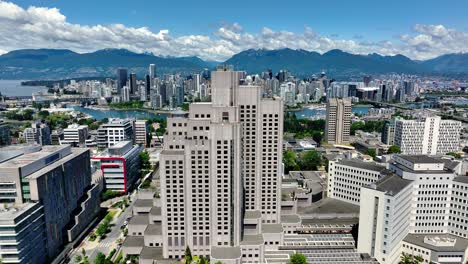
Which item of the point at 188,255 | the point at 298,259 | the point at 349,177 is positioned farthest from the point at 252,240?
the point at 349,177

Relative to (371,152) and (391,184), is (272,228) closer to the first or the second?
(391,184)

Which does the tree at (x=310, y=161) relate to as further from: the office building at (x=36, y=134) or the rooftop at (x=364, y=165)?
the office building at (x=36, y=134)

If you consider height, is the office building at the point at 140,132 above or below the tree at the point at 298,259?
above

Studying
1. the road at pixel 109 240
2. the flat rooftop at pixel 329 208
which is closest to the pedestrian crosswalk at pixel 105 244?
the road at pixel 109 240

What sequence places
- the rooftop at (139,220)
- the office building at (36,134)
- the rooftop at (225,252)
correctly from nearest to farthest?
the rooftop at (225,252) < the rooftop at (139,220) < the office building at (36,134)

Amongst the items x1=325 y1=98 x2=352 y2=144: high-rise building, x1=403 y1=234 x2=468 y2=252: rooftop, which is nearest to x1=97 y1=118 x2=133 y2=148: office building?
x1=325 y1=98 x2=352 y2=144: high-rise building

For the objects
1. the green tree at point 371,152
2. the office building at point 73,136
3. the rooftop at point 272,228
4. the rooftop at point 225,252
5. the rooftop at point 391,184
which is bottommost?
the rooftop at point 272,228

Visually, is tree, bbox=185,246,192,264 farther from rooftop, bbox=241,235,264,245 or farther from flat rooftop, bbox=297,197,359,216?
flat rooftop, bbox=297,197,359,216
